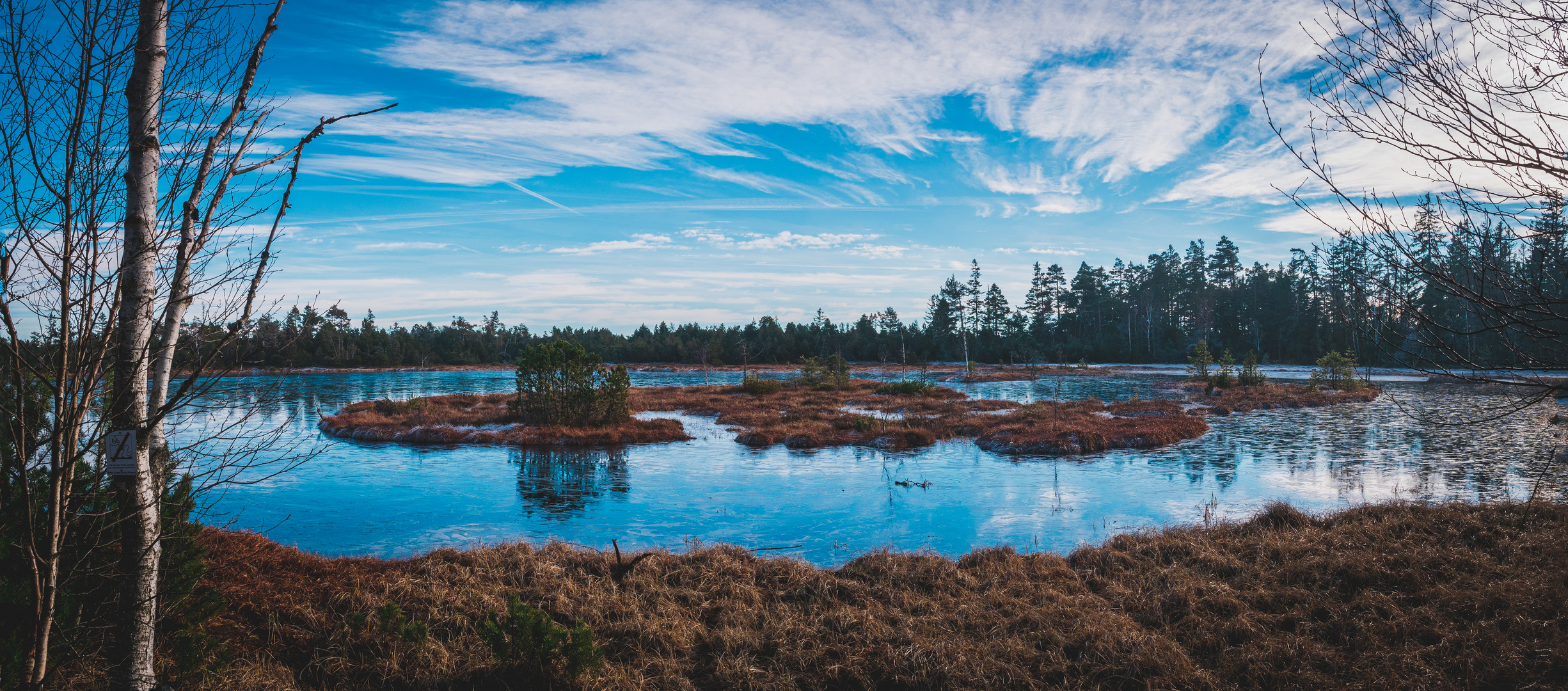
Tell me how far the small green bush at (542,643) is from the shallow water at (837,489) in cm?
405

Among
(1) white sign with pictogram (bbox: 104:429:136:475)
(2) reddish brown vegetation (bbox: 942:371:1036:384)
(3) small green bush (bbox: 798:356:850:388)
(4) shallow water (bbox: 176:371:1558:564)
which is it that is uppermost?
(1) white sign with pictogram (bbox: 104:429:136:475)

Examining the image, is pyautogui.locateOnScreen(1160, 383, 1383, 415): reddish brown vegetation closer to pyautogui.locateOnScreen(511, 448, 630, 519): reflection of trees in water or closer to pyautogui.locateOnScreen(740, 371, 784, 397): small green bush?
pyautogui.locateOnScreen(740, 371, 784, 397): small green bush

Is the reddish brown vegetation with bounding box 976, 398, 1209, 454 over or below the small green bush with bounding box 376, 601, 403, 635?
below

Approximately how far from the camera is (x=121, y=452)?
312cm

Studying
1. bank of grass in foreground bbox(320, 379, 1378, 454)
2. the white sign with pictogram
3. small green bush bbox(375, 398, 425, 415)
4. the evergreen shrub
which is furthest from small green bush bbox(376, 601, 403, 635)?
small green bush bbox(375, 398, 425, 415)

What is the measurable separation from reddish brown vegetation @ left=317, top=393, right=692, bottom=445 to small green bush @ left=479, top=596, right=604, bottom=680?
675 inches

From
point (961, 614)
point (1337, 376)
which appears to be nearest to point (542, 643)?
point (961, 614)

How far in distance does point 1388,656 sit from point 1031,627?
2.79m

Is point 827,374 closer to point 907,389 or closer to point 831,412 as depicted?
point 907,389

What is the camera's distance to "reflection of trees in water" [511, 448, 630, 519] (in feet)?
46.3

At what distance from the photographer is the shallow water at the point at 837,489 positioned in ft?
37.9

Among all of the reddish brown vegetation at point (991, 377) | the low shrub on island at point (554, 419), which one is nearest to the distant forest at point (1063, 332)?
the reddish brown vegetation at point (991, 377)

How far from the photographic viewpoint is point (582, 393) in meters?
24.5

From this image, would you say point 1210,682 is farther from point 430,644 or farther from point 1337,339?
point 1337,339
